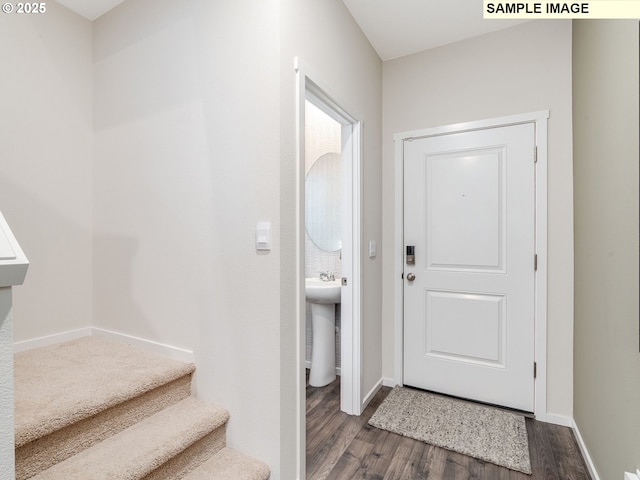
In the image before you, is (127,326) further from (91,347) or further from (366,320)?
(366,320)

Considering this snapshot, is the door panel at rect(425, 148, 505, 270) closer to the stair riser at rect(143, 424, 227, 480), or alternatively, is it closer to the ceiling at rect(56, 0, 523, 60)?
the ceiling at rect(56, 0, 523, 60)

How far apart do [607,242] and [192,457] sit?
2089mm

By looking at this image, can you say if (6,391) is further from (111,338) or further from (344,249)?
(344,249)

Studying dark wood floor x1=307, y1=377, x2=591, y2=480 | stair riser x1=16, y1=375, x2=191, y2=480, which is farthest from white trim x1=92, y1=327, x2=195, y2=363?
dark wood floor x1=307, y1=377, x2=591, y2=480

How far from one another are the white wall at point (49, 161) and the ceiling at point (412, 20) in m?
0.30

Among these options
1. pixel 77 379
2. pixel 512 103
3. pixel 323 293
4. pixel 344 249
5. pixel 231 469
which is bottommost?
pixel 231 469

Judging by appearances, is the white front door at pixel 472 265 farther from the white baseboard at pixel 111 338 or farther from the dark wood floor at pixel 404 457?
the white baseboard at pixel 111 338

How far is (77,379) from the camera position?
5.08 feet

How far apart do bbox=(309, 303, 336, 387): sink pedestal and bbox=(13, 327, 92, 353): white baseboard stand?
158 cm

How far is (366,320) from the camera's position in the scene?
7.82 feet

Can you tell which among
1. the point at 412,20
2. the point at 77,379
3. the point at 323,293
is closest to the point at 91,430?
the point at 77,379

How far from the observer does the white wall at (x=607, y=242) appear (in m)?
1.24

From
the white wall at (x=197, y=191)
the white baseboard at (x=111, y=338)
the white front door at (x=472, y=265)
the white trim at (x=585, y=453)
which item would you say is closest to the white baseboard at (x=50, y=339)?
the white baseboard at (x=111, y=338)

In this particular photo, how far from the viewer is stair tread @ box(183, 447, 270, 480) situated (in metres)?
1.41
